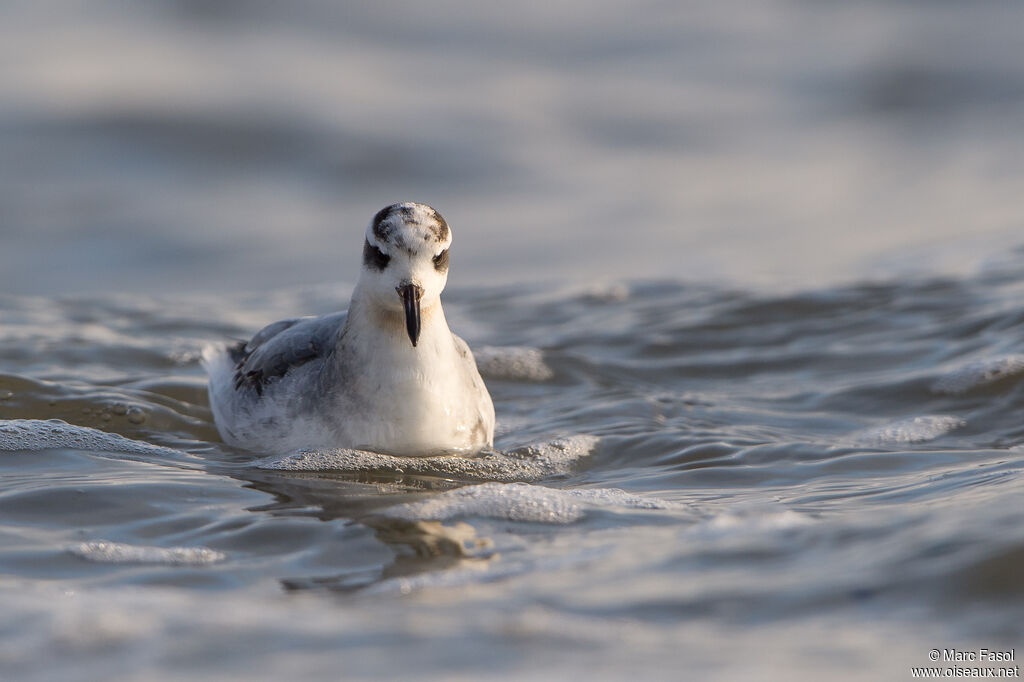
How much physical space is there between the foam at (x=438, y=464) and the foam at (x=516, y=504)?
1.60 feet

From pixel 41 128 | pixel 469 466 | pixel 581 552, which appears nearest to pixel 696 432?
pixel 469 466

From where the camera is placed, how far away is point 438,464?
546 centimetres

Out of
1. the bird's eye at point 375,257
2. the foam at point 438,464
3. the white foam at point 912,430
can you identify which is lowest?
the foam at point 438,464

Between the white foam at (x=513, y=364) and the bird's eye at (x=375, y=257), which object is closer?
the bird's eye at (x=375, y=257)

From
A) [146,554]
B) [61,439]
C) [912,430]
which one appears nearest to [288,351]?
[61,439]

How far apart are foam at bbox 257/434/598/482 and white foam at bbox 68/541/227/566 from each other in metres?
1.19

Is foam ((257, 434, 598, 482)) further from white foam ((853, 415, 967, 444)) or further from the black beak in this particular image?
white foam ((853, 415, 967, 444))

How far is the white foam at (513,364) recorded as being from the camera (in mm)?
7539

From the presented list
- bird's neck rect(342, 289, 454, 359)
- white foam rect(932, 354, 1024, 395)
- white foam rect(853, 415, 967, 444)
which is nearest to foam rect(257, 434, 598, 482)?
bird's neck rect(342, 289, 454, 359)

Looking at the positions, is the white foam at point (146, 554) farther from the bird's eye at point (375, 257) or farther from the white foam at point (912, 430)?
the white foam at point (912, 430)

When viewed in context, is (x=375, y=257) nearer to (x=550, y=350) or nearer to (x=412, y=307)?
(x=412, y=307)

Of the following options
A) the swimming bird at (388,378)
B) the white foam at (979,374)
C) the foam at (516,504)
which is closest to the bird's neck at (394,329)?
the swimming bird at (388,378)

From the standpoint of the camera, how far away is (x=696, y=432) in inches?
241

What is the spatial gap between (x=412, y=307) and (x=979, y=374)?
3238mm
